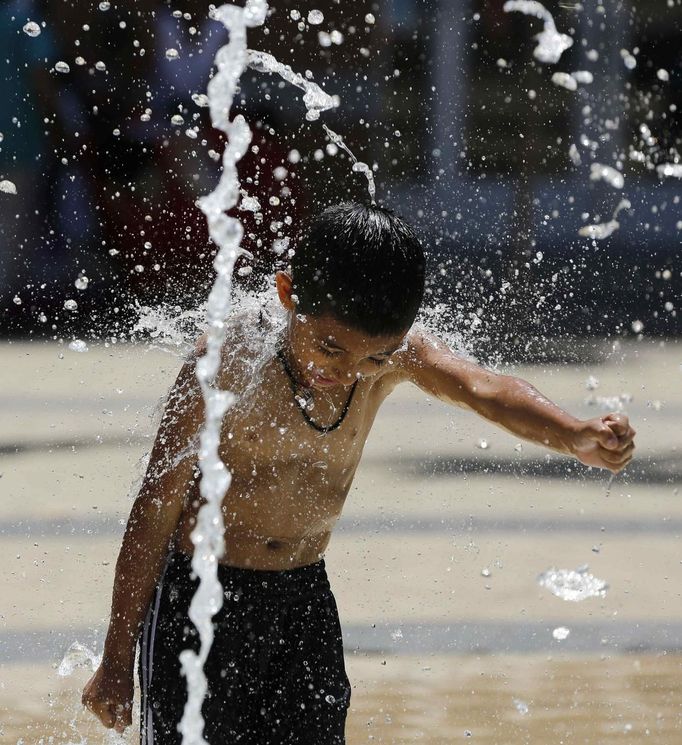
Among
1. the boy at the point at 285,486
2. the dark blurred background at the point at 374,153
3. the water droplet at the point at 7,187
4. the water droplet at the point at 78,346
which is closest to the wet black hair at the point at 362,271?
the boy at the point at 285,486

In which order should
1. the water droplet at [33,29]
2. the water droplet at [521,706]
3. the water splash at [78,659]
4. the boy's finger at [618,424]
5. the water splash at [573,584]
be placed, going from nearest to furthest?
the boy's finger at [618,424] → the water droplet at [521,706] → the water splash at [78,659] → the water splash at [573,584] → the water droplet at [33,29]

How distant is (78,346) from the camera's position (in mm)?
7281

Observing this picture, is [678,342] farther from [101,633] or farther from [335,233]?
[335,233]

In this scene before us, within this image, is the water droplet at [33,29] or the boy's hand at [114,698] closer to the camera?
the boy's hand at [114,698]

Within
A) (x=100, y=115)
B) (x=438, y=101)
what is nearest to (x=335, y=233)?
(x=100, y=115)

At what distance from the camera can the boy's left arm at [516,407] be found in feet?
6.00

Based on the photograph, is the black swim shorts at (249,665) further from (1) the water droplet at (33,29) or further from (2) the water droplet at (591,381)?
(1) the water droplet at (33,29)

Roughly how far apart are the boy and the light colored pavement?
0.71 meters

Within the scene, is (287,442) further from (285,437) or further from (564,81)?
(564,81)

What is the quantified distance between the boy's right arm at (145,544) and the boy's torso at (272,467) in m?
0.06

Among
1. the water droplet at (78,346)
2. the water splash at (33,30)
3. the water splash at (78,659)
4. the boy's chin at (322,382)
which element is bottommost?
the water splash at (78,659)

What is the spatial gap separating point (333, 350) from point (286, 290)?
15 cm

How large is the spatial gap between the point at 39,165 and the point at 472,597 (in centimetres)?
520

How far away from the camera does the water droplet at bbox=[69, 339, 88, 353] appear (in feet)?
23.1
